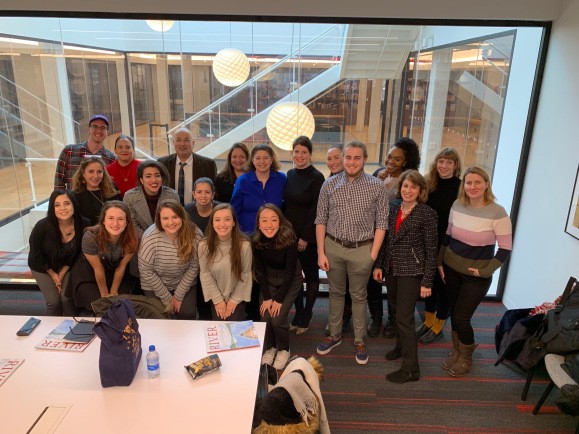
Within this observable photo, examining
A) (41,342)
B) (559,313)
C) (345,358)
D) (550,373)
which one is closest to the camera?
(41,342)

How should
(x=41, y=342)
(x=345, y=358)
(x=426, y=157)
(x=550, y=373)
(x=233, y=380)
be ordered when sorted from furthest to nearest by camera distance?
(x=426, y=157) < (x=345, y=358) < (x=550, y=373) < (x=41, y=342) < (x=233, y=380)

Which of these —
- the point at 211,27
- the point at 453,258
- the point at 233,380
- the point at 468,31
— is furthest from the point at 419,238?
the point at 211,27

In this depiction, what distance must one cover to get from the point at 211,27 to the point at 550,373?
373cm

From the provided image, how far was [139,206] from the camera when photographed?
132 inches

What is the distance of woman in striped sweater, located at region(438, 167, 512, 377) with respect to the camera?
2.88m

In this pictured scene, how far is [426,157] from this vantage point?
4.39m

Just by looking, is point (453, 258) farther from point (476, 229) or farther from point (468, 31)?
point (468, 31)

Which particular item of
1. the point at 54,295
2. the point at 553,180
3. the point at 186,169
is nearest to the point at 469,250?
the point at 553,180

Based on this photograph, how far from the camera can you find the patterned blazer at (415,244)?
290 centimetres

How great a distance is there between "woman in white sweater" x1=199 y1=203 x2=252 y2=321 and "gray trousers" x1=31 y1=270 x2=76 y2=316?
1.13 m

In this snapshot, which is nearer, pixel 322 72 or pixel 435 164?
pixel 435 164

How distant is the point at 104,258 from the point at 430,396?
2.50 metres

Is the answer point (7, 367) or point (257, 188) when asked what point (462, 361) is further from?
point (7, 367)

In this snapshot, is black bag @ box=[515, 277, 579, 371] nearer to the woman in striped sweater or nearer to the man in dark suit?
the woman in striped sweater
